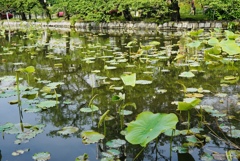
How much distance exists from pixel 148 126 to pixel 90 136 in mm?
702

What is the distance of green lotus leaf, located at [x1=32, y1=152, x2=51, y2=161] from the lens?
6.48 feet

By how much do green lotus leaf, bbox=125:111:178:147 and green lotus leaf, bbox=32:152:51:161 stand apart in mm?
639

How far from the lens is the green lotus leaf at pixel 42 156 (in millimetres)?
1975

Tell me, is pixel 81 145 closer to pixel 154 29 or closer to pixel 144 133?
pixel 144 133

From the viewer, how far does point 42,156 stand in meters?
2.00

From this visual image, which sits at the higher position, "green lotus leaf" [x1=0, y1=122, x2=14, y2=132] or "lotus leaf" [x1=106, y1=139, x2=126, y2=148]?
"green lotus leaf" [x1=0, y1=122, x2=14, y2=132]

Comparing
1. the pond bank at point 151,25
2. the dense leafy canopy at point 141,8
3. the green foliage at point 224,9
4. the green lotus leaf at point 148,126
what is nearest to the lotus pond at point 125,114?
the green lotus leaf at point 148,126

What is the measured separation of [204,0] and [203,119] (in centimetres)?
1069

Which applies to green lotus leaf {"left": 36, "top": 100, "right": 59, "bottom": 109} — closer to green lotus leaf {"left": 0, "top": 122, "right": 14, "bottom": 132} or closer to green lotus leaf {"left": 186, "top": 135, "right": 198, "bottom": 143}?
green lotus leaf {"left": 0, "top": 122, "right": 14, "bottom": 132}

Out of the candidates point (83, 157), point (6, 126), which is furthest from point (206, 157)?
point (6, 126)

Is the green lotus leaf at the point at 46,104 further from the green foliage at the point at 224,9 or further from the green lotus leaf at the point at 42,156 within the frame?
the green foliage at the point at 224,9

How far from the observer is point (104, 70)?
4637 millimetres

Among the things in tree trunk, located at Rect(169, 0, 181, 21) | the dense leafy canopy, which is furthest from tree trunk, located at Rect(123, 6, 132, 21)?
tree trunk, located at Rect(169, 0, 181, 21)

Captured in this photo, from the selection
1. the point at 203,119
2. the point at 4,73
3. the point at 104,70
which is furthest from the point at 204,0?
the point at 203,119
